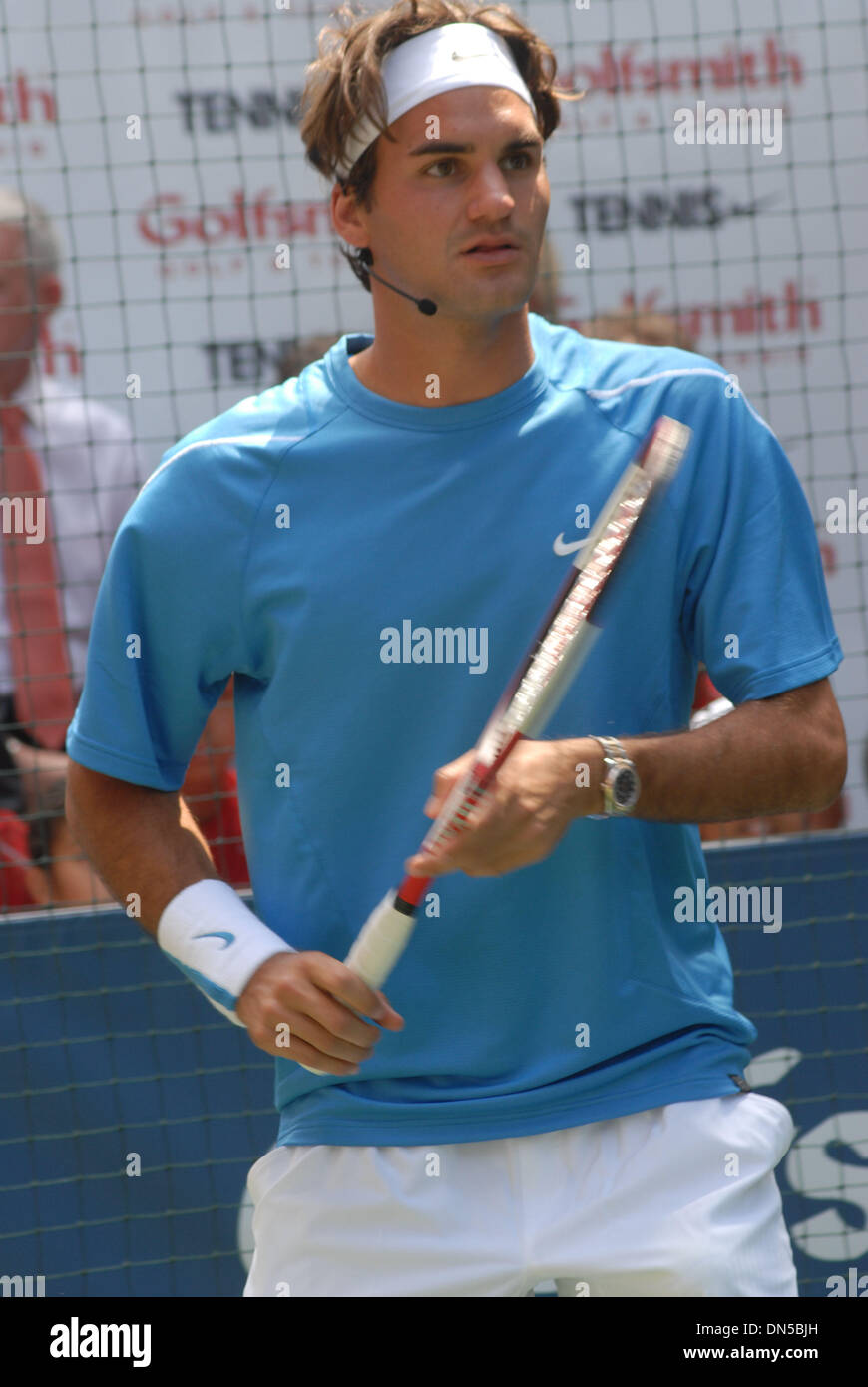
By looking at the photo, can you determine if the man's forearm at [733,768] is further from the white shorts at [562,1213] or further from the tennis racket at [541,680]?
the white shorts at [562,1213]

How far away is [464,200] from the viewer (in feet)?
6.97

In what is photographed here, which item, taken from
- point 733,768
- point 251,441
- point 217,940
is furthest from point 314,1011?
point 251,441

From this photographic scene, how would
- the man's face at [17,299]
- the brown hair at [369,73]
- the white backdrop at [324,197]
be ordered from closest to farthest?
the brown hair at [369,73] < the man's face at [17,299] < the white backdrop at [324,197]

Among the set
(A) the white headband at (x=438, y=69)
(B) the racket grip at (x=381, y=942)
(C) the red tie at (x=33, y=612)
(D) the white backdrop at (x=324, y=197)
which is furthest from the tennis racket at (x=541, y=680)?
(D) the white backdrop at (x=324, y=197)

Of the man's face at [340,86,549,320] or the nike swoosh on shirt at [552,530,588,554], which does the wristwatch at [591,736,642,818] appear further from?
the man's face at [340,86,549,320]

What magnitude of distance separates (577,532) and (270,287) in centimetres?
304

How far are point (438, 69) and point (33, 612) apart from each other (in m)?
2.56

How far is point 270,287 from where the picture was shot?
15.9 feet

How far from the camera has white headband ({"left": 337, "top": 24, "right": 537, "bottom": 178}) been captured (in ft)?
7.16

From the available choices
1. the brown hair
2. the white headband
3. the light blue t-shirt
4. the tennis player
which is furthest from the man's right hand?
the white headband

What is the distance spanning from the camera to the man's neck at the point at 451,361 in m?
2.15

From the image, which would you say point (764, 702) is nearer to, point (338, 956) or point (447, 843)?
point (447, 843)
